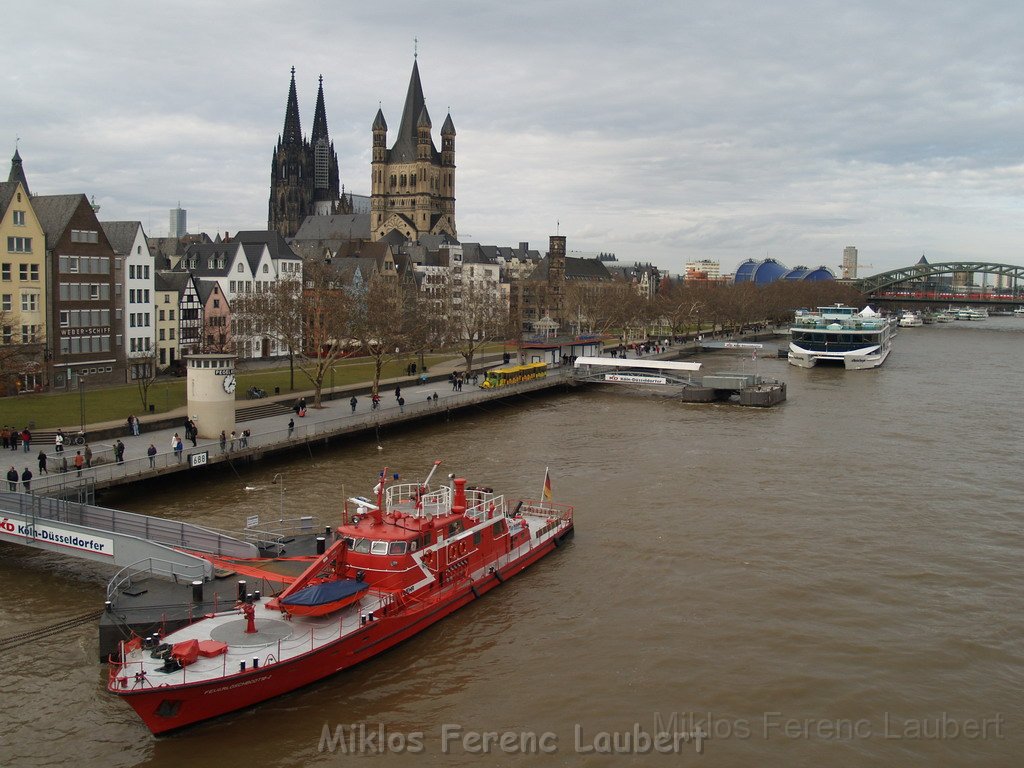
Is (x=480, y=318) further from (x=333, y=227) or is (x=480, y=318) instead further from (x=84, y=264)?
(x=333, y=227)

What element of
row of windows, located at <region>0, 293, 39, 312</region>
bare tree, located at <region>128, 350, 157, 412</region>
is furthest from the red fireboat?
bare tree, located at <region>128, 350, 157, 412</region>

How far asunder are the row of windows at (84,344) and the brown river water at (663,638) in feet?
73.8

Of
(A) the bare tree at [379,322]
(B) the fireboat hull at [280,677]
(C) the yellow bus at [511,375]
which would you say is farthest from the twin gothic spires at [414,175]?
(B) the fireboat hull at [280,677]

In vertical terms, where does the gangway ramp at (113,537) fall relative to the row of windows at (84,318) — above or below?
below

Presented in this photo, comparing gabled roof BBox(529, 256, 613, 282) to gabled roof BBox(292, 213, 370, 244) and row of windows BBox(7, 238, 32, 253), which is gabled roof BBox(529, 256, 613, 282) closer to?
gabled roof BBox(292, 213, 370, 244)

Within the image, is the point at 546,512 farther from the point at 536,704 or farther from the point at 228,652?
the point at 228,652

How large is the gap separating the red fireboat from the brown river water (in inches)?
25.2

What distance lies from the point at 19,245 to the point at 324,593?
4352 centimetres

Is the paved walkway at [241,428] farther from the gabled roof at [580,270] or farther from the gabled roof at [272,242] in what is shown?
the gabled roof at [580,270]

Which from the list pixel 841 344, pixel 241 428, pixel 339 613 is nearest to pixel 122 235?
pixel 241 428

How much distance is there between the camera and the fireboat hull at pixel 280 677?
19.7 meters

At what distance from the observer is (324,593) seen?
2311cm

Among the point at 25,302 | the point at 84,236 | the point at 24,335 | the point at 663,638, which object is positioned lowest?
the point at 663,638

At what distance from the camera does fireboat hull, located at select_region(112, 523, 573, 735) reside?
19.7 meters
